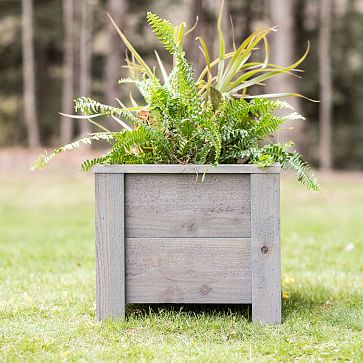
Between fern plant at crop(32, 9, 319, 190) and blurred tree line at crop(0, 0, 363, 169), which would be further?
blurred tree line at crop(0, 0, 363, 169)

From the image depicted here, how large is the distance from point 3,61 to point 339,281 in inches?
943

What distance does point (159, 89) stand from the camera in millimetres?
3646

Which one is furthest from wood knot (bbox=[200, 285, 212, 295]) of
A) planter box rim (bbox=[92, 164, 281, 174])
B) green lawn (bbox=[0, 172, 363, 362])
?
planter box rim (bbox=[92, 164, 281, 174])

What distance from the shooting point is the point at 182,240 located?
145 inches

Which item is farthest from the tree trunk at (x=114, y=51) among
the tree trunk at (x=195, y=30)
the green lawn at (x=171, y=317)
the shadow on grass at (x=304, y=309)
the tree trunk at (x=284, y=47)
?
the shadow on grass at (x=304, y=309)

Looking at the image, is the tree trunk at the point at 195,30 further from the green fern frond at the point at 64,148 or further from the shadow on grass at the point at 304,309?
the green fern frond at the point at 64,148

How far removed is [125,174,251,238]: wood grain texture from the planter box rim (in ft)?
0.14

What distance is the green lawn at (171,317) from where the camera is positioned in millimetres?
3182

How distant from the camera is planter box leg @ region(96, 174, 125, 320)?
3.68m

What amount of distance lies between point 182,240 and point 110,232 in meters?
0.40

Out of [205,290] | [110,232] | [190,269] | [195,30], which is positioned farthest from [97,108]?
[195,30]

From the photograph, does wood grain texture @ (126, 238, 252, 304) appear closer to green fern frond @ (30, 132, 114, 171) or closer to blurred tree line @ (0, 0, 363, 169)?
green fern frond @ (30, 132, 114, 171)

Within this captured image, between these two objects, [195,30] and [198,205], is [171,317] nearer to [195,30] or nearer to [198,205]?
[198,205]

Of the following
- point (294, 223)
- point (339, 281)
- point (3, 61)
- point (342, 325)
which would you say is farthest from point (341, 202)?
point (3, 61)
